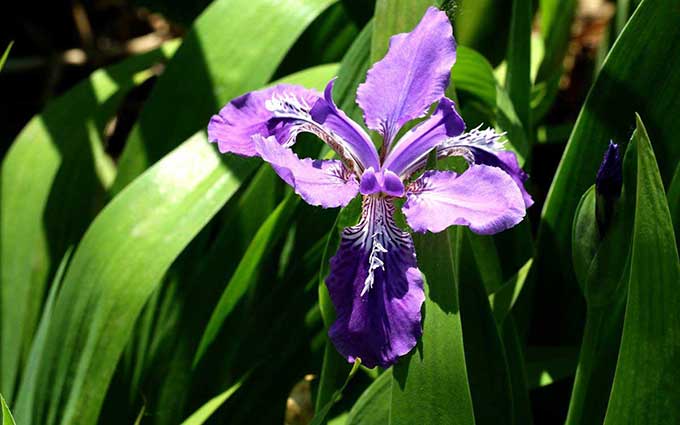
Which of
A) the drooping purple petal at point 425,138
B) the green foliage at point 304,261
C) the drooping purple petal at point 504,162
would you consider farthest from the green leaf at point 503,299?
the drooping purple petal at point 425,138

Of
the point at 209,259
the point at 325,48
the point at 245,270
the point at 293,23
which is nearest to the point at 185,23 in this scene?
the point at 325,48

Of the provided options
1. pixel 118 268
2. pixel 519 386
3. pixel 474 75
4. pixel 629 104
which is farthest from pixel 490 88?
pixel 118 268

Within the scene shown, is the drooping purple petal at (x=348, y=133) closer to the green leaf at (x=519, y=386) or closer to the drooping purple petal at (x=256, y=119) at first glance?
the drooping purple petal at (x=256, y=119)

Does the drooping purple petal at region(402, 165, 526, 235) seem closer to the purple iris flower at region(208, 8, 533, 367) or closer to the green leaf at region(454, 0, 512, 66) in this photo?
the purple iris flower at region(208, 8, 533, 367)

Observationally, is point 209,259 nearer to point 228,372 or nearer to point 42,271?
point 228,372

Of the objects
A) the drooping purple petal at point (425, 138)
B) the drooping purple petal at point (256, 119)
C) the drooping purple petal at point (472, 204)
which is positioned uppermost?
the drooping purple petal at point (256, 119)

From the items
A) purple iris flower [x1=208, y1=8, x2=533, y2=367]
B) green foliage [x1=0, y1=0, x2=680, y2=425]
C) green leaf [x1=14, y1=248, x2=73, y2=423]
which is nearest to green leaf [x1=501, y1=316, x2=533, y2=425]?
green foliage [x1=0, y1=0, x2=680, y2=425]
